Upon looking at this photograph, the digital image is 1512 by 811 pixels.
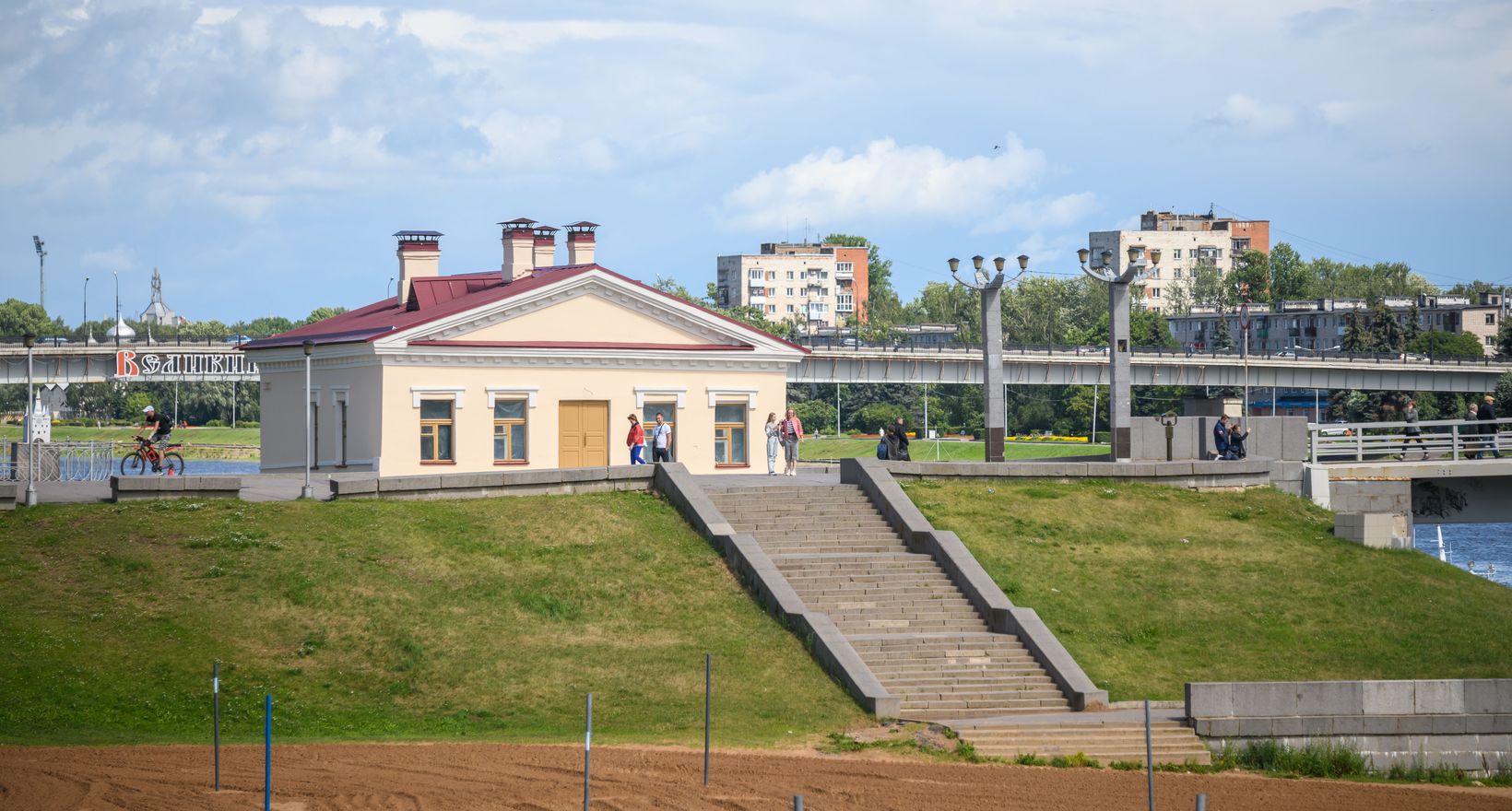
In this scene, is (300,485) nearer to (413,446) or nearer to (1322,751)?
(413,446)

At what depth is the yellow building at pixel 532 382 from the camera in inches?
1736

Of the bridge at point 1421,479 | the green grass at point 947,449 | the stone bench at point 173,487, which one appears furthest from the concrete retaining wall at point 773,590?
the green grass at point 947,449

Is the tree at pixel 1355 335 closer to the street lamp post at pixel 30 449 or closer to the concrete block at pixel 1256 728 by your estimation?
the street lamp post at pixel 30 449

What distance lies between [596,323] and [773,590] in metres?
15.4

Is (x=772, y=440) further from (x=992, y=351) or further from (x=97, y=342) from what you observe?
(x=97, y=342)

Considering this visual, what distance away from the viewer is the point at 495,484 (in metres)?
37.4

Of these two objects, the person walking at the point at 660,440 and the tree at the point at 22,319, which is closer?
the person walking at the point at 660,440

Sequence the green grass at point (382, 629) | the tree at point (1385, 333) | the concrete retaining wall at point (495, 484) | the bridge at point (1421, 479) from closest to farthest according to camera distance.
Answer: the green grass at point (382, 629)
the concrete retaining wall at point (495, 484)
the bridge at point (1421, 479)
the tree at point (1385, 333)

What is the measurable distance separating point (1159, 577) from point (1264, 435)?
12.8 m

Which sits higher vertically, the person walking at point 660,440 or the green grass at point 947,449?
the person walking at point 660,440

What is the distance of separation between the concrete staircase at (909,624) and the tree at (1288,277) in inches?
6357

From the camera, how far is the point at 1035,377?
104 meters

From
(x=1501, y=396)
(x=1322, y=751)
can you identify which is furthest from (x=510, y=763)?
(x=1501, y=396)

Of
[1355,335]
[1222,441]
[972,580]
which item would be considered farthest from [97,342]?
[1355,335]
